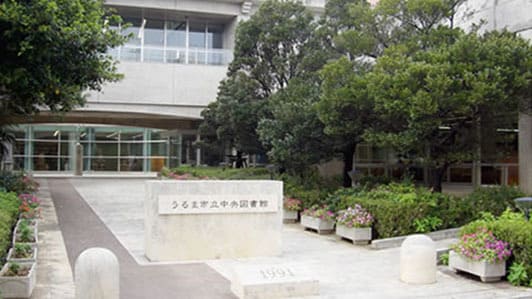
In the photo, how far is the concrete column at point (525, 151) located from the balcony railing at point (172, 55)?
23.0m

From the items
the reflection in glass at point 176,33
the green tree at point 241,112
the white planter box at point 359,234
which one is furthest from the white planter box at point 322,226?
the reflection in glass at point 176,33

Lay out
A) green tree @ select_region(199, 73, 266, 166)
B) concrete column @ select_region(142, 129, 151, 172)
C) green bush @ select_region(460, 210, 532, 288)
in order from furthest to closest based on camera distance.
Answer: concrete column @ select_region(142, 129, 151, 172)
green tree @ select_region(199, 73, 266, 166)
green bush @ select_region(460, 210, 532, 288)

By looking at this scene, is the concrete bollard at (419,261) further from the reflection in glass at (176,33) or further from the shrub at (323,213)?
the reflection in glass at (176,33)

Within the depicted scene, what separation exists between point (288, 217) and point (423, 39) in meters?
6.48

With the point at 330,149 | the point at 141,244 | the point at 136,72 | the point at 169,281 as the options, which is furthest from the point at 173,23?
the point at 169,281

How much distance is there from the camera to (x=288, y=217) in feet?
54.6

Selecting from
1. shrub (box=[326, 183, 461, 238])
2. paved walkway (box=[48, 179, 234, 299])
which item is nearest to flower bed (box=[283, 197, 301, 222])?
shrub (box=[326, 183, 461, 238])

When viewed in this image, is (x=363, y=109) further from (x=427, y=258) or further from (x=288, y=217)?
(x=427, y=258)

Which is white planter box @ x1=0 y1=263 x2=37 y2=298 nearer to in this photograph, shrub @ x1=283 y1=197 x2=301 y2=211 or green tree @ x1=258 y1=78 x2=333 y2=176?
shrub @ x1=283 y1=197 x2=301 y2=211

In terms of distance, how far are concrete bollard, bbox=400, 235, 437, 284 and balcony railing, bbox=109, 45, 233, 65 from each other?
28458 mm

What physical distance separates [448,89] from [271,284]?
741 cm

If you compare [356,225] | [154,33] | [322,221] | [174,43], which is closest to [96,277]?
[356,225]

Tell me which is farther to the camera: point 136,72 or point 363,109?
point 136,72

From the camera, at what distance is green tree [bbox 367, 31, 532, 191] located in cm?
1279
